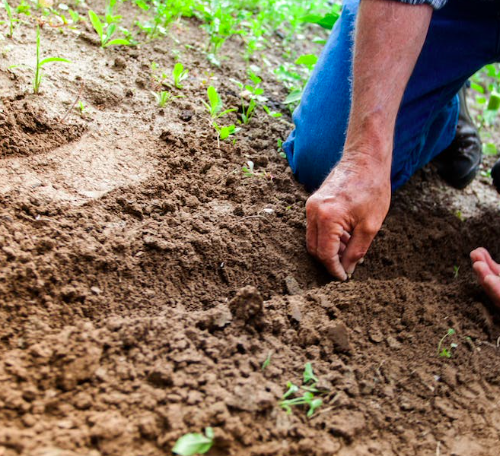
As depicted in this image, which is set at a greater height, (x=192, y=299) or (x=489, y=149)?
(x=489, y=149)

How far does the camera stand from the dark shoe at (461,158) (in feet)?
8.75

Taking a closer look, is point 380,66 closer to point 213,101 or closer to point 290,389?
point 213,101

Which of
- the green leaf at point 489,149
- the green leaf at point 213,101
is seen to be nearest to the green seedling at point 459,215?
the green leaf at point 489,149

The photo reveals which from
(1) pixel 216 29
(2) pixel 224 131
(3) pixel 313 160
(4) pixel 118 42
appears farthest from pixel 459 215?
(4) pixel 118 42

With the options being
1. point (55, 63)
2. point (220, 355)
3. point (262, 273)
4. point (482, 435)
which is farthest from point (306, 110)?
point (482, 435)

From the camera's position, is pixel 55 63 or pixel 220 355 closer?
pixel 220 355

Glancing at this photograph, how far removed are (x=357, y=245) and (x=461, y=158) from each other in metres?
1.29

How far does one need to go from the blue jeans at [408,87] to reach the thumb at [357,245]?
1.58ft

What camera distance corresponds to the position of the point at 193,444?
1.12 meters

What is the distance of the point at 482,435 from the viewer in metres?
1.41

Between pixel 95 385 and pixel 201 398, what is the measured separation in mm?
262

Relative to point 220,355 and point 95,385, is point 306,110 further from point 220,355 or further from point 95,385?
point 95,385

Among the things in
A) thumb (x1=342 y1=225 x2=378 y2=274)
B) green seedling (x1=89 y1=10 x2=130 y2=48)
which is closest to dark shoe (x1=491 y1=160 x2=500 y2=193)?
thumb (x1=342 y1=225 x2=378 y2=274)

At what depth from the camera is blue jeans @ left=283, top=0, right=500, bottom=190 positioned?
2.04 m
